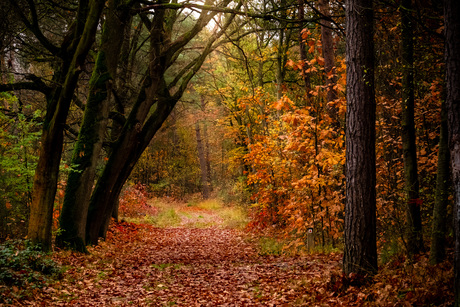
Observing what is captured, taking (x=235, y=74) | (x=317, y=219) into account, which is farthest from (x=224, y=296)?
(x=235, y=74)

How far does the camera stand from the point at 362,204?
16.6ft

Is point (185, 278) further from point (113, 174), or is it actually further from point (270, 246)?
point (113, 174)

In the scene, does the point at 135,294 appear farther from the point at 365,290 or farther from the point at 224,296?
the point at 365,290

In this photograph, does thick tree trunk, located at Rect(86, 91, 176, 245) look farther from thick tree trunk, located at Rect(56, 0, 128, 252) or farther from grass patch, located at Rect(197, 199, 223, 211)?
grass patch, located at Rect(197, 199, 223, 211)

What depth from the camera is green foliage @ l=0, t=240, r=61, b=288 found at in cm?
551

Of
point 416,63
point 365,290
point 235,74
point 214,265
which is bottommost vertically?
point 214,265

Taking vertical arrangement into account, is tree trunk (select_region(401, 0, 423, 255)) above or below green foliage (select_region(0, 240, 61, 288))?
above

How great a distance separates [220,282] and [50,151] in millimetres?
4821

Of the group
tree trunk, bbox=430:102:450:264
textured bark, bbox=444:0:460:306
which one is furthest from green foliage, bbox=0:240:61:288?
tree trunk, bbox=430:102:450:264

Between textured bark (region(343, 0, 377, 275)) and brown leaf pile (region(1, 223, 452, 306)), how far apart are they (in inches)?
15.4

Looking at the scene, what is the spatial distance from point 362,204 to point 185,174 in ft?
96.1

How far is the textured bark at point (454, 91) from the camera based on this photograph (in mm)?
3004

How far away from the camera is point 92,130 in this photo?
940 centimetres

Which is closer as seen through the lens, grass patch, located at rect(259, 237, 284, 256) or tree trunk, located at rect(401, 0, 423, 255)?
tree trunk, located at rect(401, 0, 423, 255)
